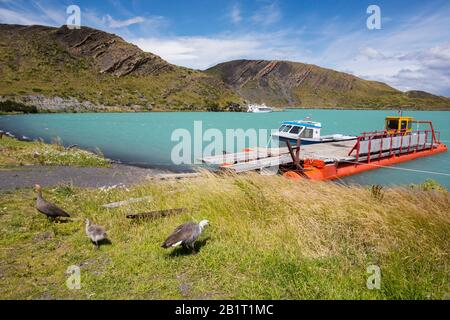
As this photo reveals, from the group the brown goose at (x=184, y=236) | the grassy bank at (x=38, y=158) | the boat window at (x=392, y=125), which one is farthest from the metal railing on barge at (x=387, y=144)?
the brown goose at (x=184, y=236)

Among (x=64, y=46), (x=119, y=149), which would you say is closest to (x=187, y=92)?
(x=64, y=46)

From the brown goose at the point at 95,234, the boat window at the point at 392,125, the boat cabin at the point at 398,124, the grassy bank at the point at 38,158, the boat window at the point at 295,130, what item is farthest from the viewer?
the boat window at the point at 392,125

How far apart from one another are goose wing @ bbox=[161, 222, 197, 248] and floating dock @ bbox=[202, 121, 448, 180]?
23.1 ft

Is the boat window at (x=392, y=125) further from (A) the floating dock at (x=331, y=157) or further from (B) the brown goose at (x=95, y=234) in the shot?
(B) the brown goose at (x=95, y=234)

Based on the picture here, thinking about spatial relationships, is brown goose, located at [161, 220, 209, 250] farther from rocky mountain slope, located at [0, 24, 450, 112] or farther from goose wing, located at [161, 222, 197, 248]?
rocky mountain slope, located at [0, 24, 450, 112]

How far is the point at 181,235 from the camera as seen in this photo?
6.25 meters

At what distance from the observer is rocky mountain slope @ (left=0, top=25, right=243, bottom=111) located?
98375mm

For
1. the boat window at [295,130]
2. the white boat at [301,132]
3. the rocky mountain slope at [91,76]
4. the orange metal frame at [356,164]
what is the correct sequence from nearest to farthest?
the orange metal frame at [356,164], the white boat at [301,132], the boat window at [295,130], the rocky mountain slope at [91,76]

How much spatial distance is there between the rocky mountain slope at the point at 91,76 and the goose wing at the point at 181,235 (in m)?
95.6

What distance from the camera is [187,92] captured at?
136625mm

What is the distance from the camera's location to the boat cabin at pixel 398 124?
29.9 meters

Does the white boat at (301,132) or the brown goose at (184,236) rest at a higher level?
the white boat at (301,132)

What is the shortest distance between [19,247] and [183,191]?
191 inches
